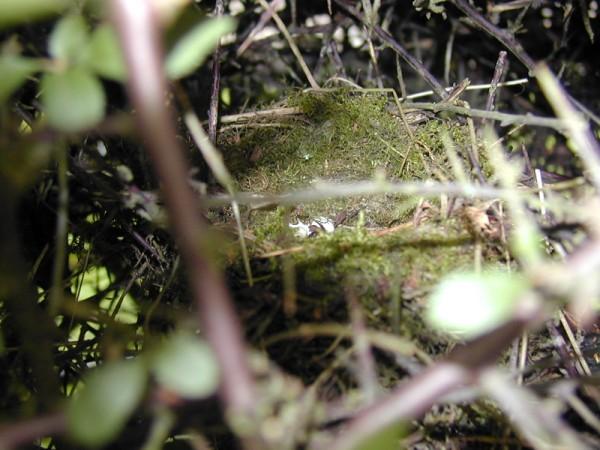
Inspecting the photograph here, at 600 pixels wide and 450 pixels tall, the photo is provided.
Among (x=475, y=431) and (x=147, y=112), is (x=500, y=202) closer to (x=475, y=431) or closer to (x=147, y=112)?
(x=475, y=431)

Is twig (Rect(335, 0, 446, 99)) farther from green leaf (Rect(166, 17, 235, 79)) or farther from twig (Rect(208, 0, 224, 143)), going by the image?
green leaf (Rect(166, 17, 235, 79))

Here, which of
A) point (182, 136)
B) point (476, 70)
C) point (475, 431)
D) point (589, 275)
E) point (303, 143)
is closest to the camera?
point (589, 275)

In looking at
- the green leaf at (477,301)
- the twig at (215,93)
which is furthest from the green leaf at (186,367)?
the twig at (215,93)

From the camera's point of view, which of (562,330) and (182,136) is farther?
(182,136)

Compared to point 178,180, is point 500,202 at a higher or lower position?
lower

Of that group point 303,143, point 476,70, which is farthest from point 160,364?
point 476,70

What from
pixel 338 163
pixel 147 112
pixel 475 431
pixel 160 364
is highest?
pixel 147 112

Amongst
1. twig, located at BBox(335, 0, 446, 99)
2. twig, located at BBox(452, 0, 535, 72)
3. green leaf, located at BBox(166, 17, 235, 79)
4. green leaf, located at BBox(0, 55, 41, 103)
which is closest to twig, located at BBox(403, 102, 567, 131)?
twig, located at BBox(335, 0, 446, 99)
